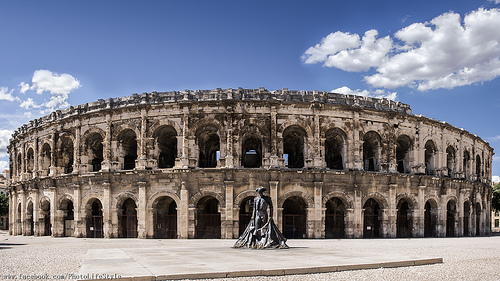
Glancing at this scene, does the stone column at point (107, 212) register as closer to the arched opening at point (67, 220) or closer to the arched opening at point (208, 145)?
the arched opening at point (67, 220)

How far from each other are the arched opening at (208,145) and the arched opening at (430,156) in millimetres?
14223

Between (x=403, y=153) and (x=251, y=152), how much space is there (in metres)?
10.6

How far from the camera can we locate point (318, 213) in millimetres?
26078

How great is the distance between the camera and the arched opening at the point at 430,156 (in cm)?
3109

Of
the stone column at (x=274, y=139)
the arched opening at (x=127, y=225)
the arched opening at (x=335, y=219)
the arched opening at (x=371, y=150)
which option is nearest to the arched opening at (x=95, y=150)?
the arched opening at (x=127, y=225)

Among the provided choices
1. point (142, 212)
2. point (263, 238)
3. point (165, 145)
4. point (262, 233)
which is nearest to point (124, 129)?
point (165, 145)

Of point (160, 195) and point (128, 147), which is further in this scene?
point (128, 147)

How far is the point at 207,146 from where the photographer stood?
30.0 metres

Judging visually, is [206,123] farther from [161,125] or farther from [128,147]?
[128,147]

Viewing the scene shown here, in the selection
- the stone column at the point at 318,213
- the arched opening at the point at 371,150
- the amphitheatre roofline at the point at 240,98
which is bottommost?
the stone column at the point at 318,213

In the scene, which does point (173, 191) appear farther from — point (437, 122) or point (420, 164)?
point (437, 122)

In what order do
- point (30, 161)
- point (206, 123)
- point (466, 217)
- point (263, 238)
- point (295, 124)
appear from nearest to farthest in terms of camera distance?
point (263, 238)
point (206, 123)
point (295, 124)
point (466, 217)
point (30, 161)

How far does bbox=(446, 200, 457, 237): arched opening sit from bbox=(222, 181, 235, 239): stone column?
16274 mm

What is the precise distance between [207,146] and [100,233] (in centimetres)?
851
